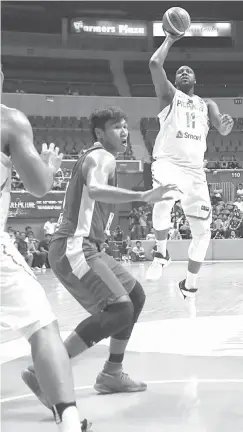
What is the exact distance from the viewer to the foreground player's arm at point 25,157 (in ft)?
6.25

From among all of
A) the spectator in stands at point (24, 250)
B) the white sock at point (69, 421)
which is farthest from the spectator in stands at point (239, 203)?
the white sock at point (69, 421)

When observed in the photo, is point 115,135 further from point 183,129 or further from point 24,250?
point 24,250

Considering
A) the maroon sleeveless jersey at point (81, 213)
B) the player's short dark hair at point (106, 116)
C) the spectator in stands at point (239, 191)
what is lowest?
the spectator in stands at point (239, 191)

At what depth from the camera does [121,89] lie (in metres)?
25.3

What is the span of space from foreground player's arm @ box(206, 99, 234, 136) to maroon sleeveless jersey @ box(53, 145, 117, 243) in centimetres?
262

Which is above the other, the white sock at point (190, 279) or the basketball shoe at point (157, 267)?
the basketball shoe at point (157, 267)

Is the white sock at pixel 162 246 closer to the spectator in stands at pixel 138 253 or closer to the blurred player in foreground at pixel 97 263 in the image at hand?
the blurred player in foreground at pixel 97 263

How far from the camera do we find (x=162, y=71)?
16.5 ft

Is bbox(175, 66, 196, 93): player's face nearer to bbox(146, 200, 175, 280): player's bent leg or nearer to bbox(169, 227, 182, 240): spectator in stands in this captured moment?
bbox(146, 200, 175, 280): player's bent leg

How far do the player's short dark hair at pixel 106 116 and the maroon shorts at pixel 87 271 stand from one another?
69 cm

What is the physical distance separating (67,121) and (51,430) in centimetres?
2131

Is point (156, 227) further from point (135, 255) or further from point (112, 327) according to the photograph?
point (135, 255)

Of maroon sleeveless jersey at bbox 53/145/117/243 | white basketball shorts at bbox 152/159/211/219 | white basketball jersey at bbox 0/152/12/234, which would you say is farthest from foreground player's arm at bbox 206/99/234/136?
white basketball jersey at bbox 0/152/12/234

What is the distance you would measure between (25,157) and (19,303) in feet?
1.60
